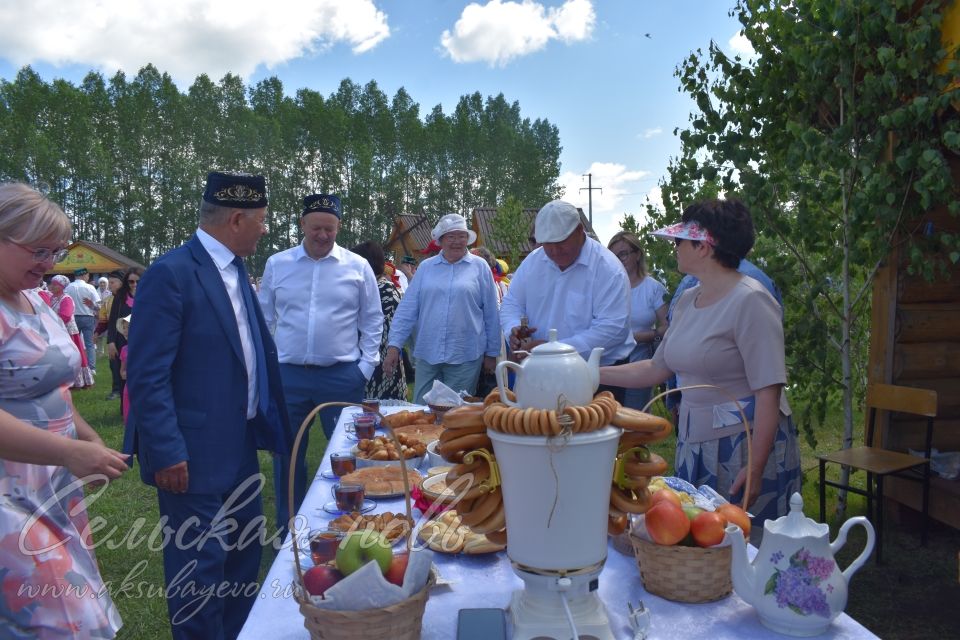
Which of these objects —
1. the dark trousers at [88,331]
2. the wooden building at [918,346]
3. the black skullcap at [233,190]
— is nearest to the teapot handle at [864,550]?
the black skullcap at [233,190]

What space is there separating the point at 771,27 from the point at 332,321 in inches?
126

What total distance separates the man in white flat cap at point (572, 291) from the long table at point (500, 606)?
187 cm

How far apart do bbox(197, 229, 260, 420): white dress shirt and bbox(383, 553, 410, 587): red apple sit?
145cm

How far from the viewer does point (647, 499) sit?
1.38 meters

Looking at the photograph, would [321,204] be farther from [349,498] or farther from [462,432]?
[462,432]

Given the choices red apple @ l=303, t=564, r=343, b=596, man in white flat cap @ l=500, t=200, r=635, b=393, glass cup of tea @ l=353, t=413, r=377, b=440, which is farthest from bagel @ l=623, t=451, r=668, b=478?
man in white flat cap @ l=500, t=200, r=635, b=393

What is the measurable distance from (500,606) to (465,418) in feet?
1.60

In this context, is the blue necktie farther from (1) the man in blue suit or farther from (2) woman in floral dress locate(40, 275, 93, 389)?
(2) woman in floral dress locate(40, 275, 93, 389)

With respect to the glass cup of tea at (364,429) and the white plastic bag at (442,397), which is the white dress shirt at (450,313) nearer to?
the white plastic bag at (442,397)

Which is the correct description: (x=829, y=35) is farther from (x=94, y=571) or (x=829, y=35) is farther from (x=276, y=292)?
(x=94, y=571)

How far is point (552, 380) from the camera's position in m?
1.22

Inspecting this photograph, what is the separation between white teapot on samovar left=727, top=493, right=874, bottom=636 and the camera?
1290 mm

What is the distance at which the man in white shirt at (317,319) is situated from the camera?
4.14m

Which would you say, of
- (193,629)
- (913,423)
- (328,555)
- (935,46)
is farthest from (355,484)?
(913,423)
